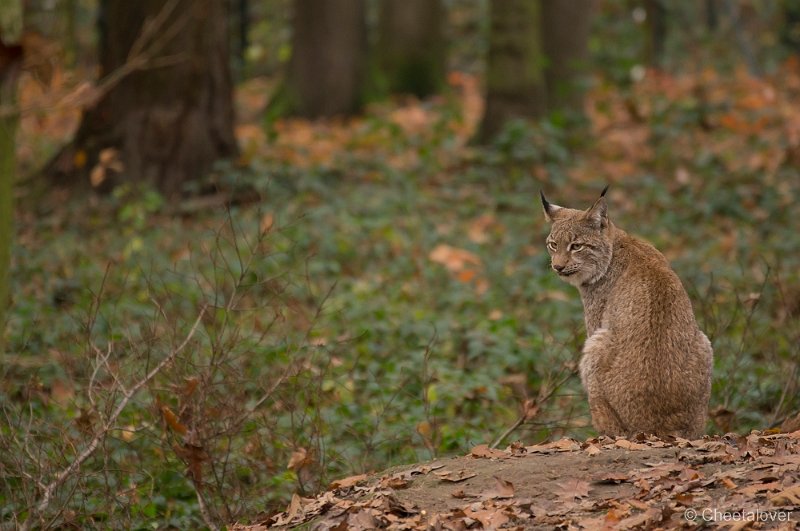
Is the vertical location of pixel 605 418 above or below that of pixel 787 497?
below

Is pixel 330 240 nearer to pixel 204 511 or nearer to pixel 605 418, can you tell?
pixel 204 511

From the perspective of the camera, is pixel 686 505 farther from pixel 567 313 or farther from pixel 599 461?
pixel 567 313

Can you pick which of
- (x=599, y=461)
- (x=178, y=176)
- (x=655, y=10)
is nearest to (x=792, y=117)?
(x=655, y=10)

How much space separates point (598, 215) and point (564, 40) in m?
12.1

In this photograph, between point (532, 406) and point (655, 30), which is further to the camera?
point (655, 30)

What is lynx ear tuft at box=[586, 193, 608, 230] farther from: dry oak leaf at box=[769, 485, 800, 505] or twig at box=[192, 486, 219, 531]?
twig at box=[192, 486, 219, 531]

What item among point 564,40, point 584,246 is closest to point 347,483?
point 584,246

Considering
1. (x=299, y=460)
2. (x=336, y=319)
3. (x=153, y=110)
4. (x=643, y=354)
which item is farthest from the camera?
(x=153, y=110)

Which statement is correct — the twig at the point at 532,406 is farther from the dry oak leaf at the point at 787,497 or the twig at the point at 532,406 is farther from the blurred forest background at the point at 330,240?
the dry oak leaf at the point at 787,497

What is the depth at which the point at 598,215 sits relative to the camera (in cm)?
691

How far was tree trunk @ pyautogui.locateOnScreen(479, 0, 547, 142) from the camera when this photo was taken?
642 inches

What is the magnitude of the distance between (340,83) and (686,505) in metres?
16.3

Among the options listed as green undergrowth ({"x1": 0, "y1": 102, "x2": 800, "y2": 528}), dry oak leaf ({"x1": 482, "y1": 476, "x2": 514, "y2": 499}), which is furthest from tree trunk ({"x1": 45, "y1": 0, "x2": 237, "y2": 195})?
dry oak leaf ({"x1": 482, "y1": 476, "x2": 514, "y2": 499})

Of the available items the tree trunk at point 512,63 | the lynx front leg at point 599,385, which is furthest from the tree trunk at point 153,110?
the lynx front leg at point 599,385
